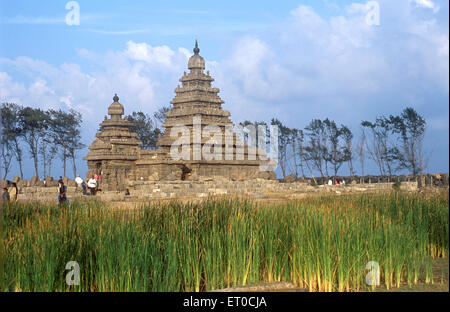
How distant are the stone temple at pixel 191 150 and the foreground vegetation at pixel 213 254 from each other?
75.2 feet

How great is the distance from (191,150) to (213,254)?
26.9 m

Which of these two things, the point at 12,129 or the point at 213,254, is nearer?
the point at 213,254

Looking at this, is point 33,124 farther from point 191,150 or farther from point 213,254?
point 213,254

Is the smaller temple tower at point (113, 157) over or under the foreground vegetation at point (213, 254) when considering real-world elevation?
over

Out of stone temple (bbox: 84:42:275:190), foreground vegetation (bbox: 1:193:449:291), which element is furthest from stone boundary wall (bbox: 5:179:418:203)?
foreground vegetation (bbox: 1:193:449:291)

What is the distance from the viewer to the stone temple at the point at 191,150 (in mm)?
33469

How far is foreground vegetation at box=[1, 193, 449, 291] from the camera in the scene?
6840 mm

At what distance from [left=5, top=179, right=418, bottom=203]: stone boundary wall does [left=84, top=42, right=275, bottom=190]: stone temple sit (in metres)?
5.13

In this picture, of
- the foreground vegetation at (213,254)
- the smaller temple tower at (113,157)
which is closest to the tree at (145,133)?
the smaller temple tower at (113,157)

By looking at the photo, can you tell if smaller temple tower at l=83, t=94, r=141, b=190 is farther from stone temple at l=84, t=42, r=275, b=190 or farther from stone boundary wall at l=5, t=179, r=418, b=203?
stone boundary wall at l=5, t=179, r=418, b=203

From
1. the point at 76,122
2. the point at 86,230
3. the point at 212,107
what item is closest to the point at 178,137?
the point at 212,107

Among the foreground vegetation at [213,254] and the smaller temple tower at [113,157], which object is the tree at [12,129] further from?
the foreground vegetation at [213,254]

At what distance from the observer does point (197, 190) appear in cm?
2286

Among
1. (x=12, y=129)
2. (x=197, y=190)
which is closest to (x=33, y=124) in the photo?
(x=12, y=129)
